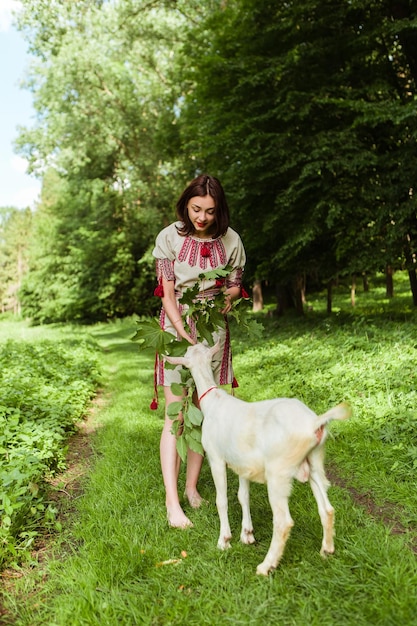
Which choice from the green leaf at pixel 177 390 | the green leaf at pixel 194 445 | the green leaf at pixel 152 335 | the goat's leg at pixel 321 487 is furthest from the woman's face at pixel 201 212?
the goat's leg at pixel 321 487

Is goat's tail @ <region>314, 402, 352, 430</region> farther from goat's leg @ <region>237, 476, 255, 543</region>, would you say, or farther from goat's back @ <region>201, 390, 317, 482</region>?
goat's leg @ <region>237, 476, 255, 543</region>

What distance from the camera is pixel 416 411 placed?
13.9 ft

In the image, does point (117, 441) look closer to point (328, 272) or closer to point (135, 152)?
point (328, 272)

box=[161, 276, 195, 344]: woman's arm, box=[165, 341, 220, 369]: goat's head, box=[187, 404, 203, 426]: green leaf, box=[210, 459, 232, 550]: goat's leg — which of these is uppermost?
box=[161, 276, 195, 344]: woman's arm

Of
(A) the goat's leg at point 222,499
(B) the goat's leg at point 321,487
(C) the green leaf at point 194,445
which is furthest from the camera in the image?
(C) the green leaf at point 194,445

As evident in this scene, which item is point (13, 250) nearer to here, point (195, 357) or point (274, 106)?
point (274, 106)

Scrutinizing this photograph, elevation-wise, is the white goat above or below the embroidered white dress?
below

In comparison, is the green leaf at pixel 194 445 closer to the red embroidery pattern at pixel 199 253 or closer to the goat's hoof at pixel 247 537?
the goat's hoof at pixel 247 537

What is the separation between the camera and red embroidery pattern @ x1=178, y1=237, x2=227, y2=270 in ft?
10.9

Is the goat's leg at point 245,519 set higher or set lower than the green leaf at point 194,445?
lower

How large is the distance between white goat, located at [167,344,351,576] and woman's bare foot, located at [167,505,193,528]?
16.1 inches

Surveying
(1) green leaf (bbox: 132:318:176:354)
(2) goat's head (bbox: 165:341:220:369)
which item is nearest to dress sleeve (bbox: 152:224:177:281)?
(1) green leaf (bbox: 132:318:176:354)

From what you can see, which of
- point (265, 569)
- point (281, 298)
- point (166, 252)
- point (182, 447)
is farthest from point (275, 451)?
point (281, 298)

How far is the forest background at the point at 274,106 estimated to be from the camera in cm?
823
